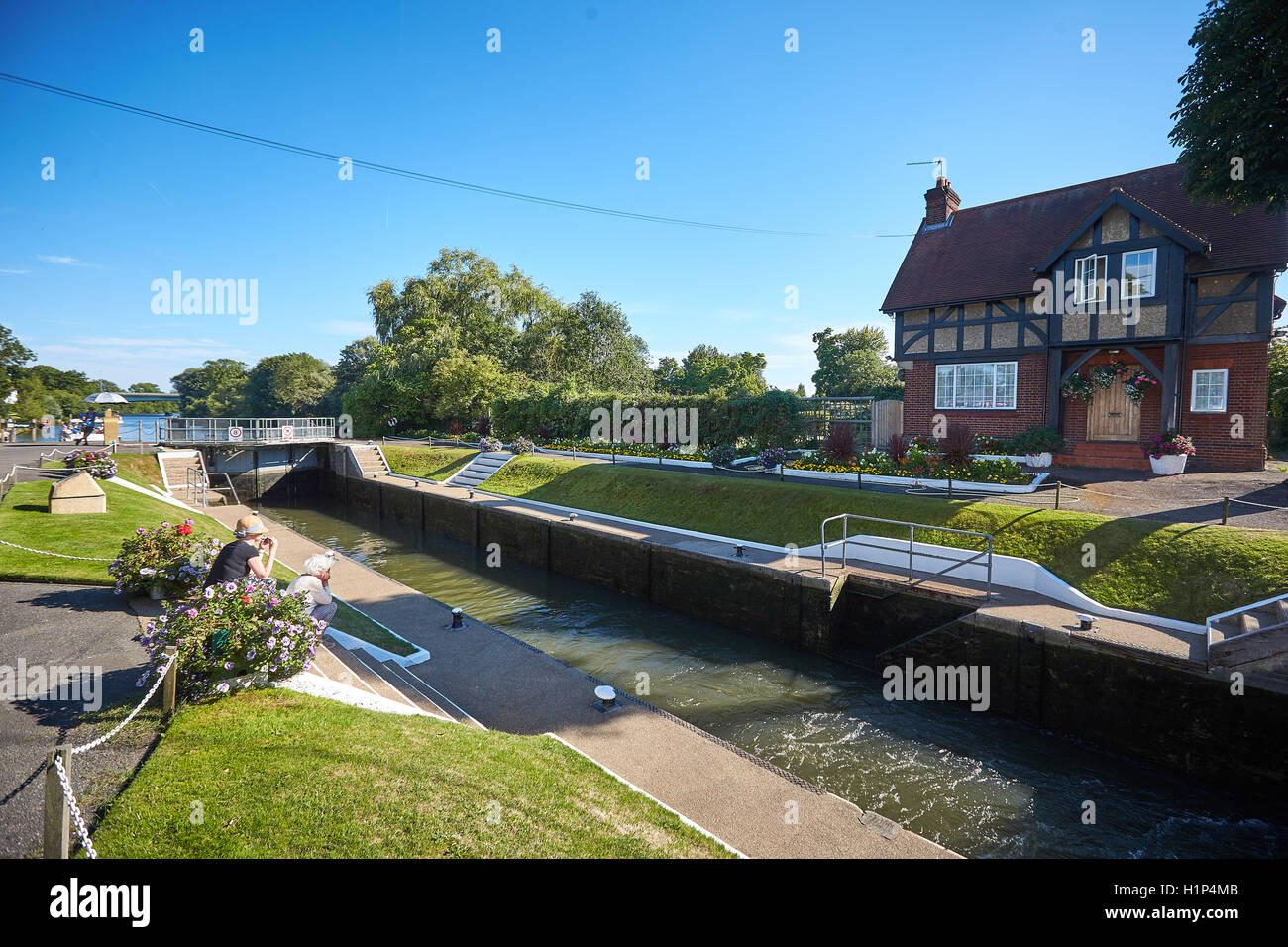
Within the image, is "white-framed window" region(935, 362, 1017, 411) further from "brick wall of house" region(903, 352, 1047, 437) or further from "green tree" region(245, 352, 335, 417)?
"green tree" region(245, 352, 335, 417)

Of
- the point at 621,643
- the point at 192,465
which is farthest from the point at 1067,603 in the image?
the point at 192,465

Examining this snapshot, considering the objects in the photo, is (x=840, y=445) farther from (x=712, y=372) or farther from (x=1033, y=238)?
(x=712, y=372)

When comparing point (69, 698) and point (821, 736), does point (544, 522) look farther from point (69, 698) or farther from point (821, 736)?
point (69, 698)

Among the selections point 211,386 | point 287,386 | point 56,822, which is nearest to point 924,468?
point 56,822

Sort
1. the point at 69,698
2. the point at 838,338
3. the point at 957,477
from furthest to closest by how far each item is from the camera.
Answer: the point at 838,338 → the point at 957,477 → the point at 69,698

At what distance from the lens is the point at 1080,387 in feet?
65.5

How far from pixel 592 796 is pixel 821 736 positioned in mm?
4820

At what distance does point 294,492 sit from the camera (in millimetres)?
37188

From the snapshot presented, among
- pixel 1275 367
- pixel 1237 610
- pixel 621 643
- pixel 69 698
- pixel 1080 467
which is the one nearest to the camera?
pixel 69 698

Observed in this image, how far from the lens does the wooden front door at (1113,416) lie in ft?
64.5

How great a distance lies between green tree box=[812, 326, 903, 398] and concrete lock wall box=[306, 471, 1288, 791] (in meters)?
32.3

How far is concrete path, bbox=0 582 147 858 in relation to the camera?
452 cm

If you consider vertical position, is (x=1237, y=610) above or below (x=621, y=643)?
above

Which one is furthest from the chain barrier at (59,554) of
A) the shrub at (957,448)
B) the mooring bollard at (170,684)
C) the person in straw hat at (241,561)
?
the shrub at (957,448)
